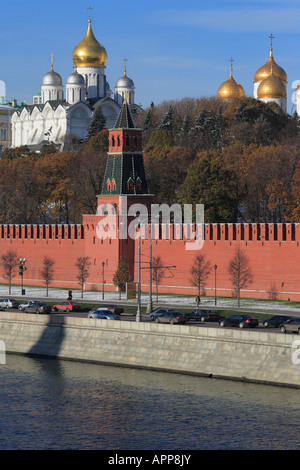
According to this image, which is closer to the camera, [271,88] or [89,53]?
[271,88]

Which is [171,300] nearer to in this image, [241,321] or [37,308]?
[37,308]

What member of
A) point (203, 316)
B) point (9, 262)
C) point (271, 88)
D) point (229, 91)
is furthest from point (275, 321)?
point (229, 91)

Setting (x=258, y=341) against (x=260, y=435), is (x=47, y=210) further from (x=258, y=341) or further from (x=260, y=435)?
(x=260, y=435)

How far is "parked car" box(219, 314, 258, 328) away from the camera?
53.6 meters

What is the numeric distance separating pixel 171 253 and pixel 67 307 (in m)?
13.4

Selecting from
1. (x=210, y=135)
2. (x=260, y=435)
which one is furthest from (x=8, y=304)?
(x=210, y=135)

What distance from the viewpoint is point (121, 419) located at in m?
41.2

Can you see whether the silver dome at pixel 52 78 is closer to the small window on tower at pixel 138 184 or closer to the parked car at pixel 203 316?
the small window on tower at pixel 138 184

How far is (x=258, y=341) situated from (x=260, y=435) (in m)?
8.21

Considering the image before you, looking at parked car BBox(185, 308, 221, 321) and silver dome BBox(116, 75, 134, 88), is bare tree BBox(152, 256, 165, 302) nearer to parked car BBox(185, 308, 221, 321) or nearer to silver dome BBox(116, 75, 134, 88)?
parked car BBox(185, 308, 221, 321)

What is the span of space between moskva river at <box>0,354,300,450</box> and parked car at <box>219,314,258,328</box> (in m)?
6.15

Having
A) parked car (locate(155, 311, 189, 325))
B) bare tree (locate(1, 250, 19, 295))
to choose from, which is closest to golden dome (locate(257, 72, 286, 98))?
bare tree (locate(1, 250, 19, 295))

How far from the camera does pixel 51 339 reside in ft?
179
